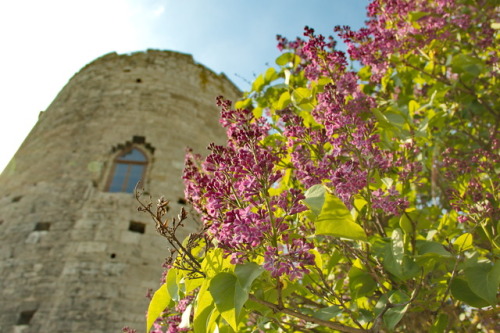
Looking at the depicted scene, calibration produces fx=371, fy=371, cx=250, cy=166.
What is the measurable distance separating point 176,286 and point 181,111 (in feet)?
21.3

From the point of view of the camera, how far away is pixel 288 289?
1.52 metres

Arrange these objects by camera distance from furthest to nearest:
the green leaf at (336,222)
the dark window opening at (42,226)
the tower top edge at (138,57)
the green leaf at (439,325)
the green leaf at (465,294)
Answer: the tower top edge at (138,57)
the dark window opening at (42,226)
the green leaf at (439,325)
the green leaf at (465,294)
the green leaf at (336,222)

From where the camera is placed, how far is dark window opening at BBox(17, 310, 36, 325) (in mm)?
4527

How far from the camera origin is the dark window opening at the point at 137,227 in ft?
18.4

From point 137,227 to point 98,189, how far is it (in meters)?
1.01

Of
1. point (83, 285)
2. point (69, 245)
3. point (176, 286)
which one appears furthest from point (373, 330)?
point (69, 245)

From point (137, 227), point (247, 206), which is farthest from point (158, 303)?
point (137, 227)

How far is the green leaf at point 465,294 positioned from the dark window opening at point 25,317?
4.82 meters

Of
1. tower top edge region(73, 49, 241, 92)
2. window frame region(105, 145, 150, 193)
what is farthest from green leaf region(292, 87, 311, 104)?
tower top edge region(73, 49, 241, 92)

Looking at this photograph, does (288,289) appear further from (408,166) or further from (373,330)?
(408,166)

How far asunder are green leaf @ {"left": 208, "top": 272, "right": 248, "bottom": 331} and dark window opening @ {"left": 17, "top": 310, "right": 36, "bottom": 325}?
444 cm

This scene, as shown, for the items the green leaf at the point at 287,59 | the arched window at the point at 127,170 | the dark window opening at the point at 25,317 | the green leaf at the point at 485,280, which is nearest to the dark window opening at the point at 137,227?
the arched window at the point at 127,170

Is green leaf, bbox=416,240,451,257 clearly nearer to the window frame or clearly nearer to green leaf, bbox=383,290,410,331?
green leaf, bbox=383,290,410,331

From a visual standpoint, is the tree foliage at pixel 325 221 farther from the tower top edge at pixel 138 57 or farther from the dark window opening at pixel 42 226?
the tower top edge at pixel 138 57
